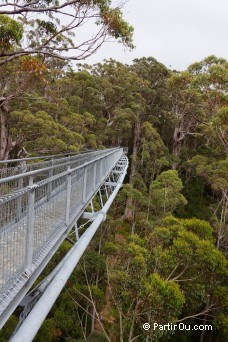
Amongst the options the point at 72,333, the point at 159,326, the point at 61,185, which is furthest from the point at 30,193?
the point at 72,333

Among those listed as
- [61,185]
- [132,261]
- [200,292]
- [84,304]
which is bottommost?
[84,304]

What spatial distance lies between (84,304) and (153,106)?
1789cm

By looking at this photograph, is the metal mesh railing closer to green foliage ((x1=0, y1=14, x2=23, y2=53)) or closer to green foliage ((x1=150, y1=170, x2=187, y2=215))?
green foliage ((x1=0, y1=14, x2=23, y2=53))

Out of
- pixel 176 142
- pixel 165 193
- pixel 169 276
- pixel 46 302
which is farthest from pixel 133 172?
pixel 46 302

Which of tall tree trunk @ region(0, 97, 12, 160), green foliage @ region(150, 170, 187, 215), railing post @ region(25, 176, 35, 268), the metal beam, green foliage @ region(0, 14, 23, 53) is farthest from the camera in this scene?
Result: green foliage @ region(150, 170, 187, 215)

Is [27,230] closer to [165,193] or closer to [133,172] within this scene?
[165,193]

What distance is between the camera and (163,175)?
16.2 m

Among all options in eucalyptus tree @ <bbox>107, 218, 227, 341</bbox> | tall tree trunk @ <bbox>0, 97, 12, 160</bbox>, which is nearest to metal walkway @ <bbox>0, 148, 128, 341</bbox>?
eucalyptus tree @ <bbox>107, 218, 227, 341</bbox>

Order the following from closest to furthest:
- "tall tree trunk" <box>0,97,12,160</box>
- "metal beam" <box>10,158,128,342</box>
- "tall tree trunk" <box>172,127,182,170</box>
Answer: "metal beam" <box>10,158,128,342</box>
"tall tree trunk" <box>0,97,12,160</box>
"tall tree trunk" <box>172,127,182,170</box>

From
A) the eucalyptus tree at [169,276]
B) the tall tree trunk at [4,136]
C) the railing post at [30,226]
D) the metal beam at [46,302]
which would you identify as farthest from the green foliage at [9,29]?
the tall tree trunk at [4,136]

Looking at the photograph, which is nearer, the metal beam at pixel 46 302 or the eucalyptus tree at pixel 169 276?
the metal beam at pixel 46 302

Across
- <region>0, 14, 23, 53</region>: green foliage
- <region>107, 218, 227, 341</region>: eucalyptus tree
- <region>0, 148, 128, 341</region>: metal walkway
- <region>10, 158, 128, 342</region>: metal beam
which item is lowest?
<region>107, 218, 227, 341</region>: eucalyptus tree

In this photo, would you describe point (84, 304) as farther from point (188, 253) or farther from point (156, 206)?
point (188, 253)

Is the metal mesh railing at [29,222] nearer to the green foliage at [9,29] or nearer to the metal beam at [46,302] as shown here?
the metal beam at [46,302]
